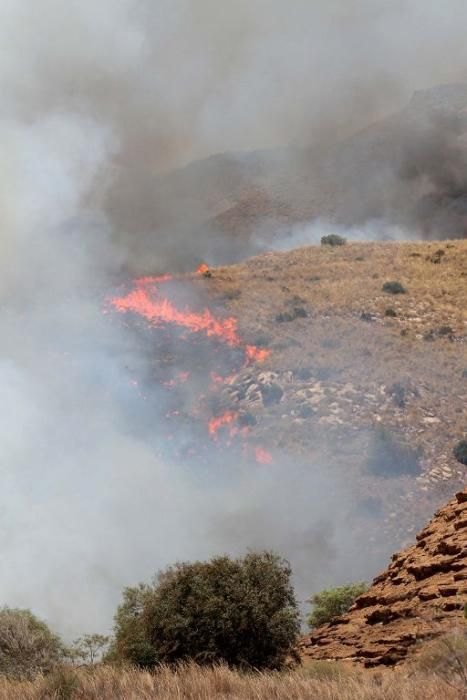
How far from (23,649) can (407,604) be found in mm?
10610

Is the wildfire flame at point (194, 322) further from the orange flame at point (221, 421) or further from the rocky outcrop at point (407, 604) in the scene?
the rocky outcrop at point (407, 604)

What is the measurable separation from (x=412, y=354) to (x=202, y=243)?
9799 cm

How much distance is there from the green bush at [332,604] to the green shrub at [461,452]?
1450 cm

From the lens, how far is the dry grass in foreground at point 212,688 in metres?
8.27

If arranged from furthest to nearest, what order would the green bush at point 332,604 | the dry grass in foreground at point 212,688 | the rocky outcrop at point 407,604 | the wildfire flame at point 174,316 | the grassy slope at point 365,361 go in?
the wildfire flame at point 174,316 → the grassy slope at point 365,361 → the green bush at point 332,604 → the rocky outcrop at point 407,604 → the dry grass in foreground at point 212,688

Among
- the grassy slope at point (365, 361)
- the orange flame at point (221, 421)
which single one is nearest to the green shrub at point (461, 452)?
the grassy slope at point (365, 361)

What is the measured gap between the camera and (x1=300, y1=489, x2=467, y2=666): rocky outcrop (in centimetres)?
1409

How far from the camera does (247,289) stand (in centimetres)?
6831

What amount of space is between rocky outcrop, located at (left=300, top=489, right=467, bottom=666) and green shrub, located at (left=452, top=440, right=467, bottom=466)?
45.8 ft

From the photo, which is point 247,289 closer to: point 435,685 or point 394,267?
point 394,267

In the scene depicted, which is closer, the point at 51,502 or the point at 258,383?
the point at 51,502

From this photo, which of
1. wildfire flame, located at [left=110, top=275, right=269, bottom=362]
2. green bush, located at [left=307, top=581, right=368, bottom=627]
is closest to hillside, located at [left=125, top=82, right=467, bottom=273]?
wildfire flame, located at [left=110, top=275, right=269, bottom=362]

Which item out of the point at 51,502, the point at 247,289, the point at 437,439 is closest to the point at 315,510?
the point at 437,439

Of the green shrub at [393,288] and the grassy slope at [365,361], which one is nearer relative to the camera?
the grassy slope at [365,361]
